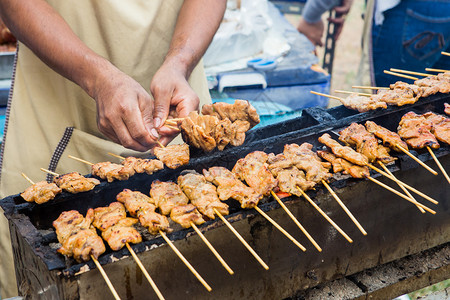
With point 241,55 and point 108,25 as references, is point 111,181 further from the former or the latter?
point 241,55

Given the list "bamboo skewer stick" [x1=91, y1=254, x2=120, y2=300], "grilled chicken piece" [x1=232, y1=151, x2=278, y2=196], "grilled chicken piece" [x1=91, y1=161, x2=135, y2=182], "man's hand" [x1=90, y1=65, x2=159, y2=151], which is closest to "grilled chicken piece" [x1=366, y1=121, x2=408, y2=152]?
"grilled chicken piece" [x1=232, y1=151, x2=278, y2=196]

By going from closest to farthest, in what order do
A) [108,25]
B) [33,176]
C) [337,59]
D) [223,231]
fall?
[223,231], [108,25], [33,176], [337,59]

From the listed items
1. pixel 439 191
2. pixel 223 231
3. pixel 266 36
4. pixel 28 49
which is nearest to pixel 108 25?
pixel 28 49

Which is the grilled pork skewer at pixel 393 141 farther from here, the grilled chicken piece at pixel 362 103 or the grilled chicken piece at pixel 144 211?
the grilled chicken piece at pixel 144 211

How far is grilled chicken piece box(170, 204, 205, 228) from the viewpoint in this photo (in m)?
2.36

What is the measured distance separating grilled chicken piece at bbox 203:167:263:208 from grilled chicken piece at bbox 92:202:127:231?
1.90 ft

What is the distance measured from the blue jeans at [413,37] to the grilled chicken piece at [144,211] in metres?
5.13

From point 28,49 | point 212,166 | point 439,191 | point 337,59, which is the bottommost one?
point 337,59

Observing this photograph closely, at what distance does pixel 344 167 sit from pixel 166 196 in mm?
1150

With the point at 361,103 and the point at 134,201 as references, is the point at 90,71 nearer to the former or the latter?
the point at 134,201

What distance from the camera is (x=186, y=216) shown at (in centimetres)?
238

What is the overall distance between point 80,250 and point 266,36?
16.5ft

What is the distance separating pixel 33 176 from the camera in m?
3.86

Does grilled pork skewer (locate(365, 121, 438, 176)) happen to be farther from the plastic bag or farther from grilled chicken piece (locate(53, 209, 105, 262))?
the plastic bag
